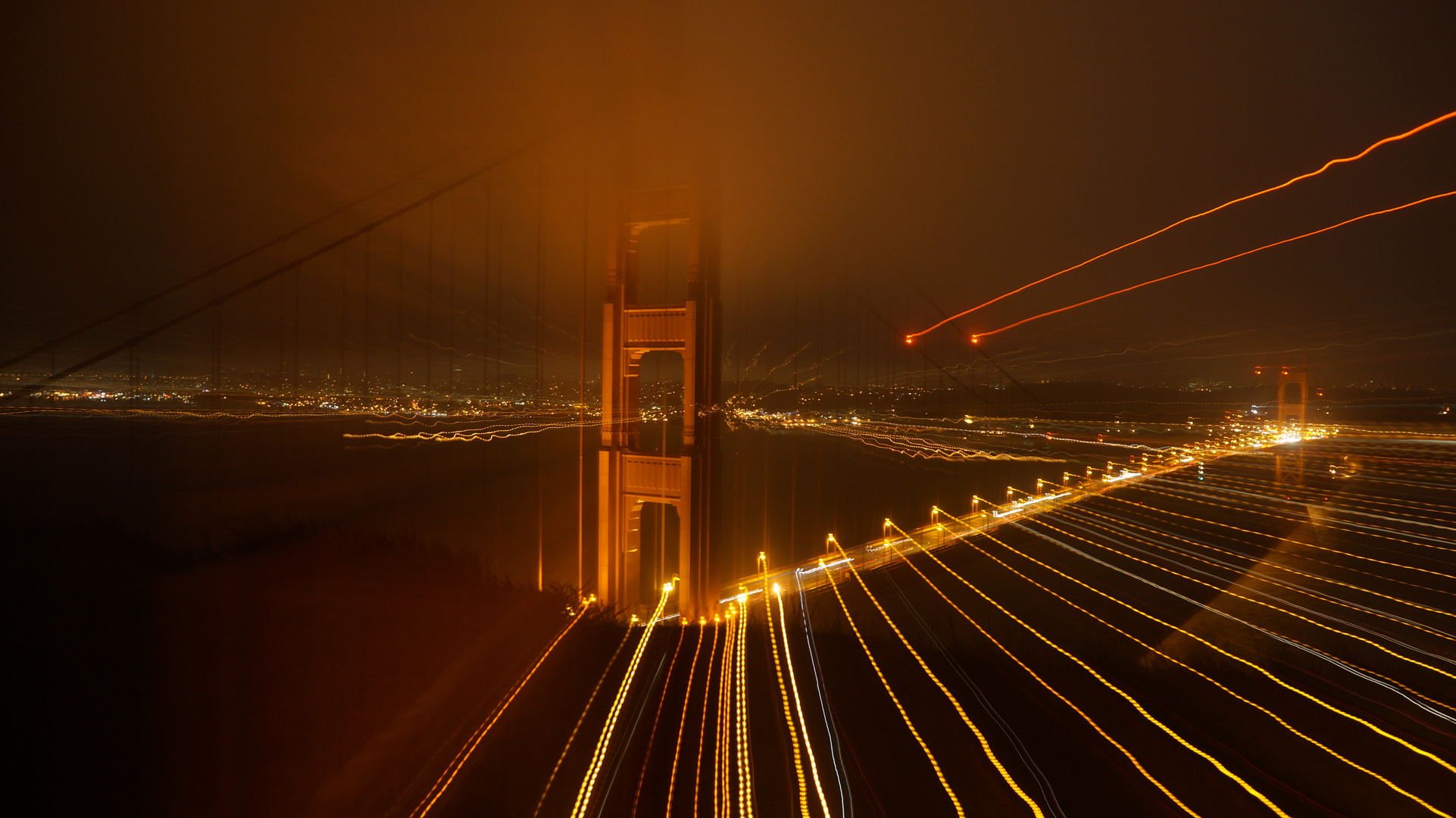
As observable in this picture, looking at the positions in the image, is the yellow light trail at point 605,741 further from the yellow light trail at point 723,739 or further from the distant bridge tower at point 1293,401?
the distant bridge tower at point 1293,401

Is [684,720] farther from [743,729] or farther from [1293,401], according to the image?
[1293,401]

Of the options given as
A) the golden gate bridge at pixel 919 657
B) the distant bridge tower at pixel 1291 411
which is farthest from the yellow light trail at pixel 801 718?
the distant bridge tower at pixel 1291 411

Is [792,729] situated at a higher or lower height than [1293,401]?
lower

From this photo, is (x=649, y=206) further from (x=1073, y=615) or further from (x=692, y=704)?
(x=1073, y=615)

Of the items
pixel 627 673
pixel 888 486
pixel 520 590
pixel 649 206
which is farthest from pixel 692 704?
pixel 888 486

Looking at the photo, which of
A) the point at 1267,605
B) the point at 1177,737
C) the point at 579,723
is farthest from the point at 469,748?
the point at 1267,605
